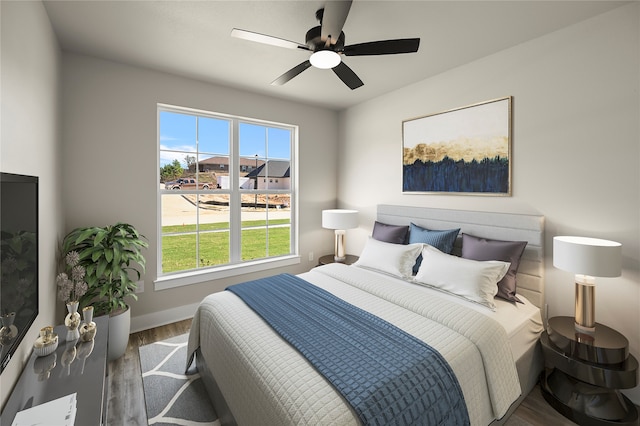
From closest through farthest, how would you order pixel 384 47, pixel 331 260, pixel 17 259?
pixel 17 259
pixel 384 47
pixel 331 260

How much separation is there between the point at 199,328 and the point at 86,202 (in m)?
1.69

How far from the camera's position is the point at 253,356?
1.50m

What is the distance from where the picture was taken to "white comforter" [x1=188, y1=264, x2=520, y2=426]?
1.21 metres

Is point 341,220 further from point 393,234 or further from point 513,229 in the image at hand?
point 513,229

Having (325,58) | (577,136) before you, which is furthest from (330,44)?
(577,136)

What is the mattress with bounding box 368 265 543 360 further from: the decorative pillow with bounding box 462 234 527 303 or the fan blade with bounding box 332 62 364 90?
the fan blade with bounding box 332 62 364 90

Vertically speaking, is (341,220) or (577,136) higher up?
(577,136)

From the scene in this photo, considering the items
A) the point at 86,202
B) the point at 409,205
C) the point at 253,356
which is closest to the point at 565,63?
the point at 409,205

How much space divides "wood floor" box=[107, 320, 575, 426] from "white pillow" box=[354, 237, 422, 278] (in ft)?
3.92

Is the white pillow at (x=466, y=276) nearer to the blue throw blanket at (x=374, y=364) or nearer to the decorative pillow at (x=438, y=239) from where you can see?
the decorative pillow at (x=438, y=239)

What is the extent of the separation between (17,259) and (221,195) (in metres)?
2.34

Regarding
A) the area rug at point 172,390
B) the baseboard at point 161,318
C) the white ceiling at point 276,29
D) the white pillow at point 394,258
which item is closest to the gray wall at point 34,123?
the white ceiling at point 276,29

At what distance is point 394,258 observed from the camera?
2.76 m

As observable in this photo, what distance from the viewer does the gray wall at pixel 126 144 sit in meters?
2.61
